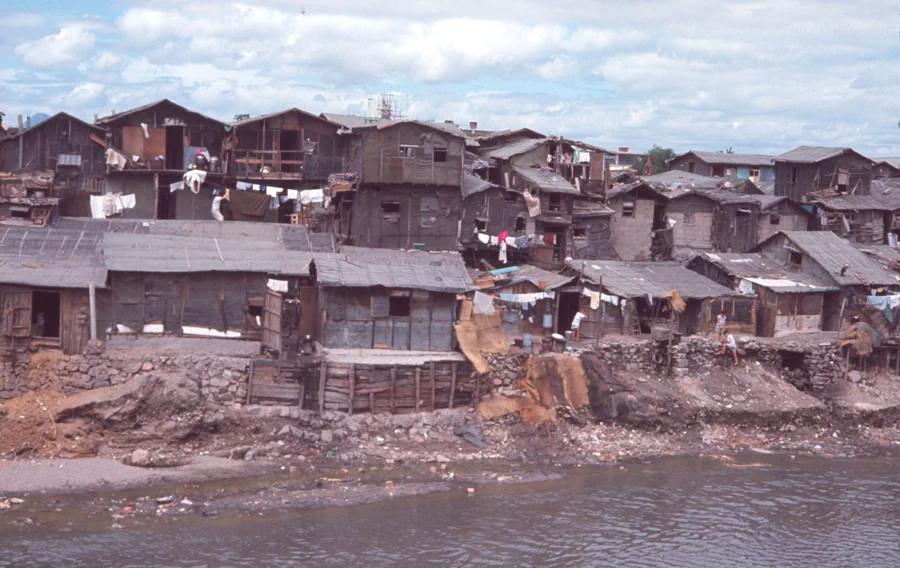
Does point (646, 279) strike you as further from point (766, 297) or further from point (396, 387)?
point (396, 387)

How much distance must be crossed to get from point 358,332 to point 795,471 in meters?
18.2

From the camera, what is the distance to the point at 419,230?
45.1m

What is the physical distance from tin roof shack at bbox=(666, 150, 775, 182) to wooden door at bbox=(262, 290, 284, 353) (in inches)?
1688

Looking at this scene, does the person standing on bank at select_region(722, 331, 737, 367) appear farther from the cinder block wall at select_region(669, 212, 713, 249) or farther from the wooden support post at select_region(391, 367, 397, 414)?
the wooden support post at select_region(391, 367, 397, 414)

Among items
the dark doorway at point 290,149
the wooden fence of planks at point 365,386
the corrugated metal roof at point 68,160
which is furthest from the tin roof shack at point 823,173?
the corrugated metal roof at point 68,160

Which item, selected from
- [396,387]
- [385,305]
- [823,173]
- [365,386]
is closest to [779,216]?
[823,173]

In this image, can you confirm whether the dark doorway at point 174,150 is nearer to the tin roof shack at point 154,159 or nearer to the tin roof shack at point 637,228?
the tin roof shack at point 154,159

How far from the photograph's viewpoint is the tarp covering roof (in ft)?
115

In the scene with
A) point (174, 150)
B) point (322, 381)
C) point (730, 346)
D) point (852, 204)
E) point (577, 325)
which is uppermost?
point (174, 150)

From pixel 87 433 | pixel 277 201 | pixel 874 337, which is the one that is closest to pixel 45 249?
pixel 87 433

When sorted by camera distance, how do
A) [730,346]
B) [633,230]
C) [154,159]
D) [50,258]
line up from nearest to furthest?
[50,258], [730,346], [154,159], [633,230]

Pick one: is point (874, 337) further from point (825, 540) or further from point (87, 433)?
point (87, 433)

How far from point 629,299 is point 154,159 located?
24.9 meters

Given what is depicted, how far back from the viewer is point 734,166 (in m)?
67.7
